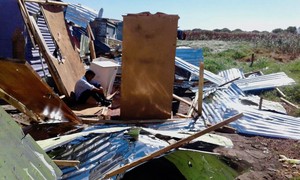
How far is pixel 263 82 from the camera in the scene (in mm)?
11602

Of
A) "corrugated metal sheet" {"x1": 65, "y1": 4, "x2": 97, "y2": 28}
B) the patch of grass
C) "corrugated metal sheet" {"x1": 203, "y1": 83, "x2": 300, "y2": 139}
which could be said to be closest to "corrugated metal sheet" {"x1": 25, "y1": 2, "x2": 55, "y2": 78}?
"corrugated metal sheet" {"x1": 65, "y1": 4, "x2": 97, "y2": 28}

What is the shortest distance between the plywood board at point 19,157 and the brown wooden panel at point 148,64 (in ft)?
11.3

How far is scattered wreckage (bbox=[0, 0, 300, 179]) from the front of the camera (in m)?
3.60

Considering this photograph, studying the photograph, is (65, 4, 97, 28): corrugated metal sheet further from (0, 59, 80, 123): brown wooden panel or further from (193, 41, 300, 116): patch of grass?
(0, 59, 80, 123): brown wooden panel

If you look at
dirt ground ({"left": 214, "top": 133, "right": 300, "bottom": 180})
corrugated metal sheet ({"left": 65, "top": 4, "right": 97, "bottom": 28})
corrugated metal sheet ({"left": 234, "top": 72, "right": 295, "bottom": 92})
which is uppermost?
corrugated metal sheet ({"left": 65, "top": 4, "right": 97, "bottom": 28})

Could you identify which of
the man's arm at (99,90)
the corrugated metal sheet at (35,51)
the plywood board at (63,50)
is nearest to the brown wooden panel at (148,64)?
the man's arm at (99,90)

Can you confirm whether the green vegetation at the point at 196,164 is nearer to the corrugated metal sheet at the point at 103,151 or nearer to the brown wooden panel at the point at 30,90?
the corrugated metal sheet at the point at 103,151

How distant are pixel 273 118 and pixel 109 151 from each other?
4.50 meters

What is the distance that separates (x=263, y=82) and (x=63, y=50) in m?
6.55

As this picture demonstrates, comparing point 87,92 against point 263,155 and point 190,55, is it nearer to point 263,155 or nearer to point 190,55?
point 263,155

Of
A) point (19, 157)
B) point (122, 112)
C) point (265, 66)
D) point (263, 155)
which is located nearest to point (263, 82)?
point (265, 66)

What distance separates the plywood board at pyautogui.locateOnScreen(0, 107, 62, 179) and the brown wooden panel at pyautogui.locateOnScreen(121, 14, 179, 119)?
136 inches

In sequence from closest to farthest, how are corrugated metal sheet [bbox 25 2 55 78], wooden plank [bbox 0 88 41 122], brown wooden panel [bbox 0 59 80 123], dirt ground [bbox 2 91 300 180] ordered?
1. brown wooden panel [bbox 0 59 80 123]
2. wooden plank [bbox 0 88 41 122]
3. dirt ground [bbox 2 91 300 180]
4. corrugated metal sheet [bbox 25 2 55 78]

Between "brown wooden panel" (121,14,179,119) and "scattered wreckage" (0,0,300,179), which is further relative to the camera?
"brown wooden panel" (121,14,179,119)
